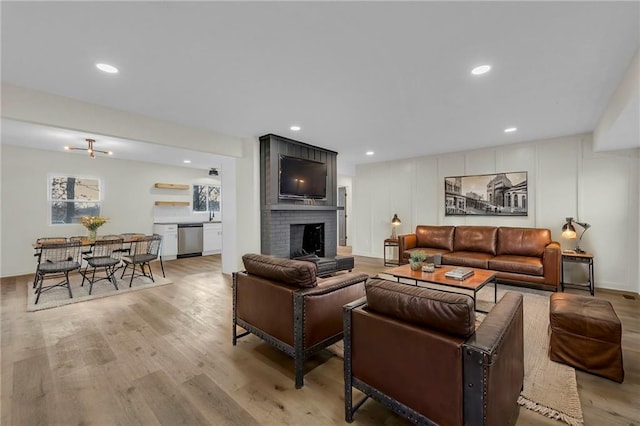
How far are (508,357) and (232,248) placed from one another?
4628 millimetres

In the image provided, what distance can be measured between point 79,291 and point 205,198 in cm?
422

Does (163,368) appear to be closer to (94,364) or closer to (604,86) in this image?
(94,364)

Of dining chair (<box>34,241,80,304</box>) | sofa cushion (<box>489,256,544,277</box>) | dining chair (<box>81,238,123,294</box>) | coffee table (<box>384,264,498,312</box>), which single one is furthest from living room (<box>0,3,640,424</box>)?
coffee table (<box>384,264,498,312</box>)

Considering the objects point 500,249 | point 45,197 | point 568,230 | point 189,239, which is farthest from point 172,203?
point 568,230

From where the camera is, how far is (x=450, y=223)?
5766mm

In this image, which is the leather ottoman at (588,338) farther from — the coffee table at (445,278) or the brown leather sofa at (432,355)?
the brown leather sofa at (432,355)

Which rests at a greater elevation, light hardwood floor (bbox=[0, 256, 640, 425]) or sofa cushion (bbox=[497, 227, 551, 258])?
sofa cushion (bbox=[497, 227, 551, 258])

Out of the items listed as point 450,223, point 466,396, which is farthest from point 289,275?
point 450,223

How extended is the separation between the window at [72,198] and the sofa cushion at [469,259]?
7.26 metres

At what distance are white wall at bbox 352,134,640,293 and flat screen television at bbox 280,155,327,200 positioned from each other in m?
2.16

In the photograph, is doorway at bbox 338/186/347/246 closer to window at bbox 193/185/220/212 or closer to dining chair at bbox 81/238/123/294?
window at bbox 193/185/220/212

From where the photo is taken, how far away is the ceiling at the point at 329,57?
5.69ft

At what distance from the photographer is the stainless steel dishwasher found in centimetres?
705

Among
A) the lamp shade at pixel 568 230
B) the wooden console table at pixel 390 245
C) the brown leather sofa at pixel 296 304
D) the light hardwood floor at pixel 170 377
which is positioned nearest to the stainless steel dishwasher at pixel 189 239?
the light hardwood floor at pixel 170 377
